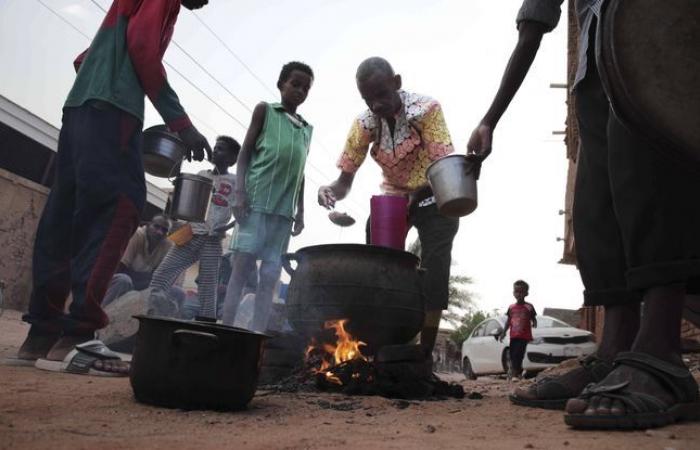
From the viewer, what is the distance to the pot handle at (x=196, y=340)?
2.02 metres

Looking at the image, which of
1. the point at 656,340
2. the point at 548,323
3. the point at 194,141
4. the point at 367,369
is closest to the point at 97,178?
the point at 194,141

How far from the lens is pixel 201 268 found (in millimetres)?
5371

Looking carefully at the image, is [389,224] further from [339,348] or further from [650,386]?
[650,386]

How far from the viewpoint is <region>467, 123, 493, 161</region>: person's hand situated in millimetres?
2490

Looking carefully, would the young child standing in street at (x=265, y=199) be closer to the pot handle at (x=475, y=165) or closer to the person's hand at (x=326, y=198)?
the person's hand at (x=326, y=198)

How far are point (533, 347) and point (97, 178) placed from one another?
9911 millimetres

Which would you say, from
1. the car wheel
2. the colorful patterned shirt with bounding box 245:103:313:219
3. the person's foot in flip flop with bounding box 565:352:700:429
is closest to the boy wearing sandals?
the person's foot in flip flop with bounding box 565:352:700:429

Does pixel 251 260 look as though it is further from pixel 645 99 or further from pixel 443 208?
pixel 645 99

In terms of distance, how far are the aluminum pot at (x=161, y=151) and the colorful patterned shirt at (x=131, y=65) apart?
104 centimetres

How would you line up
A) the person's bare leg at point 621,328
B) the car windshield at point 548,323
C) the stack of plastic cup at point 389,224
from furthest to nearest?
the car windshield at point 548,323 < the stack of plastic cup at point 389,224 < the person's bare leg at point 621,328

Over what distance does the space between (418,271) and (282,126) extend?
2055 mm

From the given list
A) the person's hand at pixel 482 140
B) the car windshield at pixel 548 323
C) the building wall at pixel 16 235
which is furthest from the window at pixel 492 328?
the building wall at pixel 16 235

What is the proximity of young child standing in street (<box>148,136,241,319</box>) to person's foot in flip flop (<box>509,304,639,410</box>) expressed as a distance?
12.0 ft

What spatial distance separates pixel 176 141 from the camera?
14.9ft
